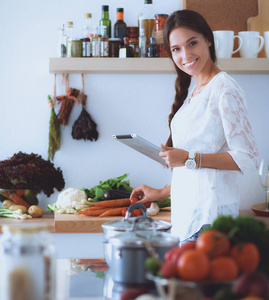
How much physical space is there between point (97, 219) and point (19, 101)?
3.01 ft

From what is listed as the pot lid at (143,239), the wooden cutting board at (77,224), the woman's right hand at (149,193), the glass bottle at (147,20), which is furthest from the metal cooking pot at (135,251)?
the glass bottle at (147,20)

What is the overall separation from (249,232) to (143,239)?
0.24 m

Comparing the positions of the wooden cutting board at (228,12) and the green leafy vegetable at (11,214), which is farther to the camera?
the wooden cutting board at (228,12)

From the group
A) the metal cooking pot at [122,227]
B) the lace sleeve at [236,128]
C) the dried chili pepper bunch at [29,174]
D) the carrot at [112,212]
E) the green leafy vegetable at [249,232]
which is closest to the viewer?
the green leafy vegetable at [249,232]

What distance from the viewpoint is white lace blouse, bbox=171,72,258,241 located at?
71.6 inches

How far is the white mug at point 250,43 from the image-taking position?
300 cm

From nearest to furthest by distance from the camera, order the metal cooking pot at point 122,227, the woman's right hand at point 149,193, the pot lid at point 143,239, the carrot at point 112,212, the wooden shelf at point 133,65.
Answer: the pot lid at point 143,239
the metal cooking pot at point 122,227
the woman's right hand at point 149,193
the carrot at point 112,212
the wooden shelf at point 133,65

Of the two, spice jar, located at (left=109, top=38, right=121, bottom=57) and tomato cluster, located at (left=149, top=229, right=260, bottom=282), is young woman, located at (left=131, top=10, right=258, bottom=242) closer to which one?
tomato cluster, located at (left=149, top=229, right=260, bottom=282)

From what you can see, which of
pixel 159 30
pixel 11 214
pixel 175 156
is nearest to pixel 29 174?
pixel 11 214

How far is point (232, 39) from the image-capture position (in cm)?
298

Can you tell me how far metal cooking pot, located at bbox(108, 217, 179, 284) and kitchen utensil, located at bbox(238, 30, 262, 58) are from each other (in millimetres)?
2081

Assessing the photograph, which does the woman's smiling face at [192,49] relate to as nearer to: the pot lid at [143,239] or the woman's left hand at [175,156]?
the woman's left hand at [175,156]

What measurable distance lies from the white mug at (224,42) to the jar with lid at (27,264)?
2257 millimetres

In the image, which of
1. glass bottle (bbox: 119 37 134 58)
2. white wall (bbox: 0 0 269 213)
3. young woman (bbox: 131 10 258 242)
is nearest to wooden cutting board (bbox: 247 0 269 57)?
white wall (bbox: 0 0 269 213)
